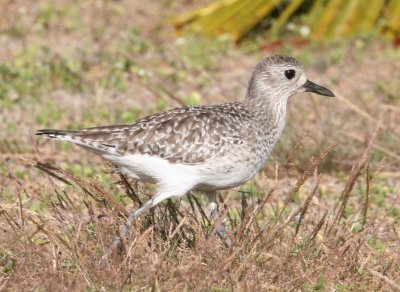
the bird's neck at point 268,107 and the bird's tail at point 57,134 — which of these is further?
the bird's neck at point 268,107

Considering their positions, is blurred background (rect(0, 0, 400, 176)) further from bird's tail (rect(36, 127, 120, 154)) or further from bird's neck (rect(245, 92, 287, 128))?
bird's tail (rect(36, 127, 120, 154))

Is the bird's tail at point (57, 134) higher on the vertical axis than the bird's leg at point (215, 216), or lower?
higher

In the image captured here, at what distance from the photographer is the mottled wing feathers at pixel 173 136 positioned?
576cm

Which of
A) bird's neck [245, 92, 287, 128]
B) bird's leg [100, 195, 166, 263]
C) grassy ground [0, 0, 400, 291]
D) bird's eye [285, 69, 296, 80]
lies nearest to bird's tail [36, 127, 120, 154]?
grassy ground [0, 0, 400, 291]

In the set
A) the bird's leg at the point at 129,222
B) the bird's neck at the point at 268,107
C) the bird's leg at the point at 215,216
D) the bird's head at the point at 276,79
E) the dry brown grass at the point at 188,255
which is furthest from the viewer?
the bird's head at the point at 276,79

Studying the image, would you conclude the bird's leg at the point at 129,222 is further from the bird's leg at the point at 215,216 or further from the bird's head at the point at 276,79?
the bird's head at the point at 276,79

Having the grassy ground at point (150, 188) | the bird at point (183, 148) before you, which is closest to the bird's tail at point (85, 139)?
the bird at point (183, 148)

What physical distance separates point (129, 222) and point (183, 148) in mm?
627

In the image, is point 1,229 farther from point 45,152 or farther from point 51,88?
point 51,88

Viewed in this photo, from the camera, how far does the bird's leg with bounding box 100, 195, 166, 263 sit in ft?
17.2

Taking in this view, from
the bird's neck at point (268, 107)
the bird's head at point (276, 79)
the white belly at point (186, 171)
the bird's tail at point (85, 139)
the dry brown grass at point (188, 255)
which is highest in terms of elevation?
the bird's head at point (276, 79)

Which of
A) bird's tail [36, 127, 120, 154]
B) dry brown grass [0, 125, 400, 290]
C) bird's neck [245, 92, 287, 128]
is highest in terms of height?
bird's neck [245, 92, 287, 128]

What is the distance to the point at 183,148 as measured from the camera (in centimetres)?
581

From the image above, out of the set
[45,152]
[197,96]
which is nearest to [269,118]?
[45,152]
